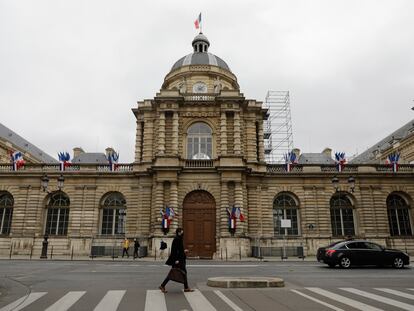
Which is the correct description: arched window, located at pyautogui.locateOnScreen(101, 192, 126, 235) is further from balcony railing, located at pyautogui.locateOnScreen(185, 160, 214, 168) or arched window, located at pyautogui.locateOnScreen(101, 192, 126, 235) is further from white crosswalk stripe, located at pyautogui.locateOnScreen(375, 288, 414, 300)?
white crosswalk stripe, located at pyautogui.locateOnScreen(375, 288, 414, 300)

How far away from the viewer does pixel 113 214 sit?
32.0 m

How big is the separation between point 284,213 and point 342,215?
5457 mm

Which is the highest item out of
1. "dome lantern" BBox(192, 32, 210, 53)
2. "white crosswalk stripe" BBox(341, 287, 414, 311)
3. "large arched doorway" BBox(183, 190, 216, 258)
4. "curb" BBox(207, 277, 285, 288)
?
"dome lantern" BBox(192, 32, 210, 53)

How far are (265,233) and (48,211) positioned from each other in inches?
791

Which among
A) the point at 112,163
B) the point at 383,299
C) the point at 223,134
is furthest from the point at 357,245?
the point at 112,163

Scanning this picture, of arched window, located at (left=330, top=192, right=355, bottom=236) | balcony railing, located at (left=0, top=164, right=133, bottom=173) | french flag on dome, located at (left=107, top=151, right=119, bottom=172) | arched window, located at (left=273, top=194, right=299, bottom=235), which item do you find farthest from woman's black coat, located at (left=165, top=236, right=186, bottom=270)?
arched window, located at (left=330, top=192, right=355, bottom=236)

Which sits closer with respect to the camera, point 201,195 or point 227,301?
point 227,301

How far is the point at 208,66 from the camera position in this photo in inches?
1563

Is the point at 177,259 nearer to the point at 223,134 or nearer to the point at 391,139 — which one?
the point at 223,134

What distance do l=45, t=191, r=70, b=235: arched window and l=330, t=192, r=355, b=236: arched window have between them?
24.7 meters

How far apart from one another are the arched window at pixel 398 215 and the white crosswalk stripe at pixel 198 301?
28.8 meters

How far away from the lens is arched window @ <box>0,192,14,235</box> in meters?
31.8

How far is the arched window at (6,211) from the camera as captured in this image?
3178cm

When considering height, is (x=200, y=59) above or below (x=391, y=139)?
above
